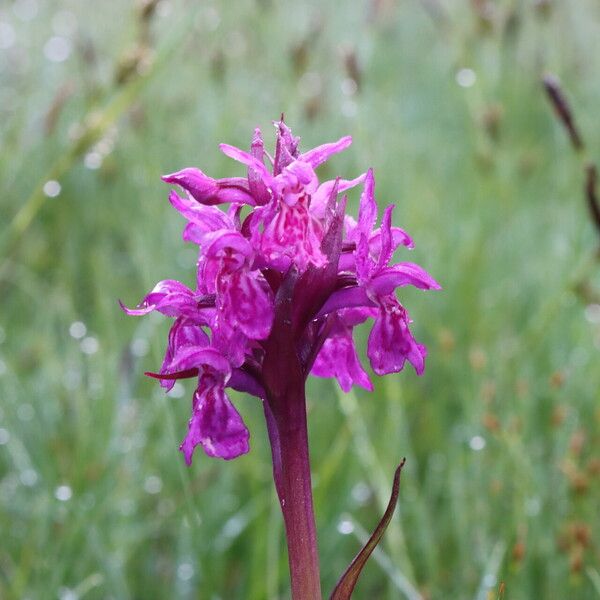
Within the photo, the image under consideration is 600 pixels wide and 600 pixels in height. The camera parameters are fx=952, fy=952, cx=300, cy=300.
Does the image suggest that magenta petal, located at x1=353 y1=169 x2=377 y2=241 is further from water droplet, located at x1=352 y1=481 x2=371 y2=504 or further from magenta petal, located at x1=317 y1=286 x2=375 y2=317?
water droplet, located at x1=352 y1=481 x2=371 y2=504

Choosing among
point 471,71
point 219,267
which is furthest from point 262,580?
point 471,71

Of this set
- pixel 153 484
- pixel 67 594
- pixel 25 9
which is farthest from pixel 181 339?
pixel 25 9

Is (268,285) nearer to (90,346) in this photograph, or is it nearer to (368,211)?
(368,211)

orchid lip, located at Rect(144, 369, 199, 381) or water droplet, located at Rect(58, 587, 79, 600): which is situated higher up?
orchid lip, located at Rect(144, 369, 199, 381)

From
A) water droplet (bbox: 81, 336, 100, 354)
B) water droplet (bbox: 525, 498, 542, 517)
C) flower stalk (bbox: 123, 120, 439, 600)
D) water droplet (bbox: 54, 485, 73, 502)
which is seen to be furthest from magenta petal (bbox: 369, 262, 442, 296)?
water droplet (bbox: 81, 336, 100, 354)

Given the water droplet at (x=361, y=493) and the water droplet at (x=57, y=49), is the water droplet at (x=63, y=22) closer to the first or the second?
the water droplet at (x=57, y=49)

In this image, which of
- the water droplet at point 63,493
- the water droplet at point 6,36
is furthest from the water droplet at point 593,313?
the water droplet at point 6,36

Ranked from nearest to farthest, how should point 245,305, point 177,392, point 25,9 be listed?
point 245,305 < point 177,392 < point 25,9
